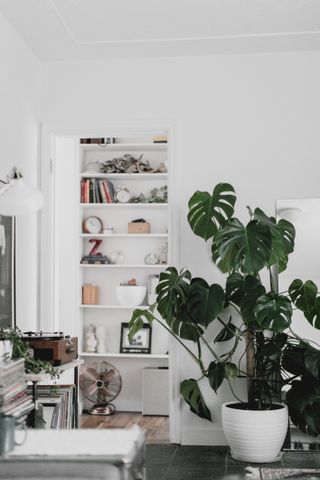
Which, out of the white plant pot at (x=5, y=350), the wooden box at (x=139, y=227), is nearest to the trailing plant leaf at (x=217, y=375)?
the white plant pot at (x=5, y=350)

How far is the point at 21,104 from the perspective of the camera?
16.4 feet

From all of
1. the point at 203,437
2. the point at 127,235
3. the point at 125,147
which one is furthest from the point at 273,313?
the point at 125,147

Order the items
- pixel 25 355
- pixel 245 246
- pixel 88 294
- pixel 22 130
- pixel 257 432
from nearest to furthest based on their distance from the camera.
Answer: pixel 25 355 → pixel 245 246 → pixel 257 432 → pixel 22 130 → pixel 88 294

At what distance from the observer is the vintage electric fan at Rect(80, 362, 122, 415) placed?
669 centimetres

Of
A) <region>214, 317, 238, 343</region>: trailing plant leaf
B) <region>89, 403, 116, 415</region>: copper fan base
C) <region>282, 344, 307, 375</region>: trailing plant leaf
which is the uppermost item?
<region>214, 317, 238, 343</region>: trailing plant leaf

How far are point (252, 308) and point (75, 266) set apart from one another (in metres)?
2.62

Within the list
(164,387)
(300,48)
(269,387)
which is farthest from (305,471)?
(300,48)

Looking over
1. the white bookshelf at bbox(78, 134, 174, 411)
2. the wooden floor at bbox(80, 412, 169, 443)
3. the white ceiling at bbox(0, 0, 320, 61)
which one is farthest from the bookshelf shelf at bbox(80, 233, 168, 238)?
the white ceiling at bbox(0, 0, 320, 61)

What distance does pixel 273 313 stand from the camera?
4.43 metres

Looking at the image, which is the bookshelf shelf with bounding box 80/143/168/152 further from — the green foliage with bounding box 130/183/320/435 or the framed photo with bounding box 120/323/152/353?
the green foliage with bounding box 130/183/320/435

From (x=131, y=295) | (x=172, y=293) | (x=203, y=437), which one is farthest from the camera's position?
(x=131, y=295)

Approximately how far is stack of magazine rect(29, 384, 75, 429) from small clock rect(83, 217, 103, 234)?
256cm

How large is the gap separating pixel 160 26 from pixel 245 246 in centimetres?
160

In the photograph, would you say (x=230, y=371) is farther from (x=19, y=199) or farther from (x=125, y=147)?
(x=125, y=147)
